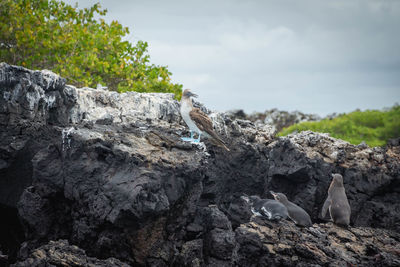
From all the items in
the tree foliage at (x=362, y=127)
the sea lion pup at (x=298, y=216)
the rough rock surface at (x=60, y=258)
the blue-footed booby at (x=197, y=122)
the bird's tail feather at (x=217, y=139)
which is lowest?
the rough rock surface at (x=60, y=258)

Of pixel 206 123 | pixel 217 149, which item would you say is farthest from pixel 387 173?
pixel 206 123

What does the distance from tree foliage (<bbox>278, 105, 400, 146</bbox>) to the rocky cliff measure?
14.3 metres

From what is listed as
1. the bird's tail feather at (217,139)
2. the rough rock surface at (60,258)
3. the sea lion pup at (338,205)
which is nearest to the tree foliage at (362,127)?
the sea lion pup at (338,205)

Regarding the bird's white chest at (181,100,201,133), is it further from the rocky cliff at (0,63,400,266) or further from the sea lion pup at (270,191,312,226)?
the sea lion pup at (270,191,312,226)

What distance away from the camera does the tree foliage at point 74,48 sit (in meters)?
13.0

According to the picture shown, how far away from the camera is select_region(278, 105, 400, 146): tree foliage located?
77.7ft

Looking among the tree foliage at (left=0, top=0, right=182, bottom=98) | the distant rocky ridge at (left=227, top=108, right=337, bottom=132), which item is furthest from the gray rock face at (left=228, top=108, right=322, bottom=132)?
the tree foliage at (left=0, top=0, right=182, bottom=98)

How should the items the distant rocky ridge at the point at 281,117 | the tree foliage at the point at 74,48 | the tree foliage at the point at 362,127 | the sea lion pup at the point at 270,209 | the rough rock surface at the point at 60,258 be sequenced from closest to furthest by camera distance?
the rough rock surface at the point at 60,258 → the sea lion pup at the point at 270,209 → the tree foliage at the point at 74,48 → the tree foliage at the point at 362,127 → the distant rocky ridge at the point at 281,117

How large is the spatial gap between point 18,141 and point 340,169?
802cm

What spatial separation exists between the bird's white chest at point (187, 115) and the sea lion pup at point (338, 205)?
3.55 m

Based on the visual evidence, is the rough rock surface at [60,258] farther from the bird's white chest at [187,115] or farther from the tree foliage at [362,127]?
the tree foliage at [362,127]

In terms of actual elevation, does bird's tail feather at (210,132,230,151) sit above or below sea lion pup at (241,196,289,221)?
above

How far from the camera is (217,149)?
31.5ft

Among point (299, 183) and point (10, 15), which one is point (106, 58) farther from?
point (299, 183)
